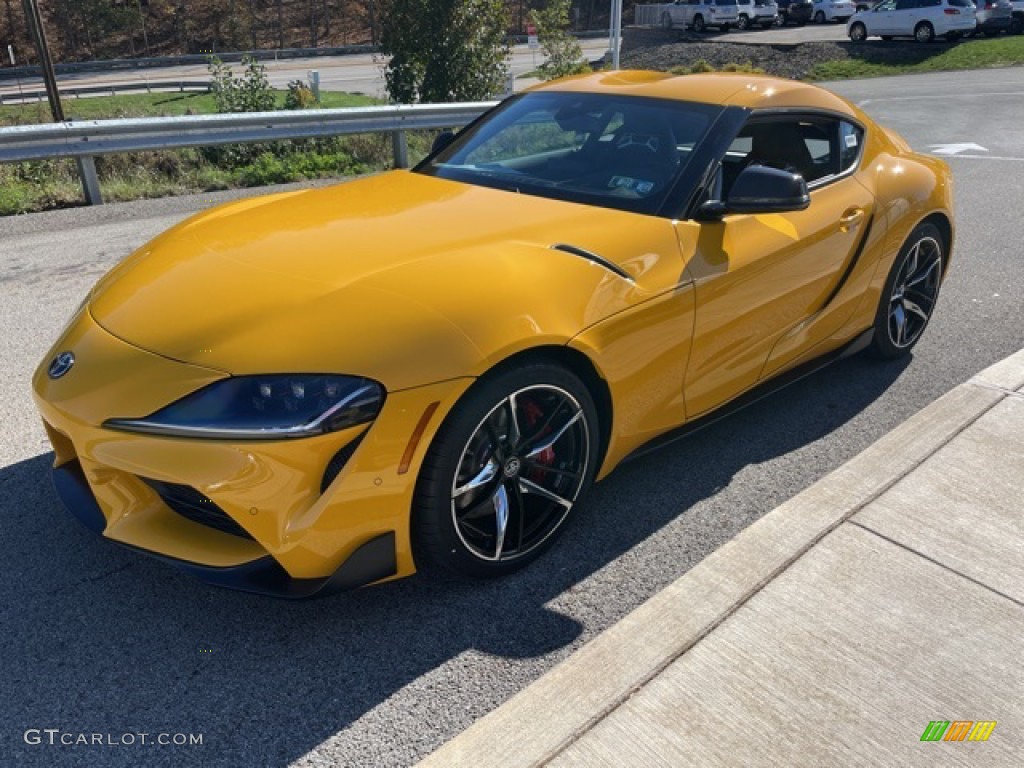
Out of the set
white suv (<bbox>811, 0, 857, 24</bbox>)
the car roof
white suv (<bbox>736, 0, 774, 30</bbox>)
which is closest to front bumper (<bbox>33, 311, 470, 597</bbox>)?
the car roof

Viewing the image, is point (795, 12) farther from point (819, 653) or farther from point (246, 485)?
point (246, 485)

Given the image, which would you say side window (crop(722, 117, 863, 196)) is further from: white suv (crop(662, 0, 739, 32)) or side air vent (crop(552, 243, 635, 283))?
white suv (crop(662, 0, 739, 32))

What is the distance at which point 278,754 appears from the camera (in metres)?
2.29

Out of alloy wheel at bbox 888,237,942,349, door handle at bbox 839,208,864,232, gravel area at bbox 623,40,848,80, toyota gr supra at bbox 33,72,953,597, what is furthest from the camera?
gravel area at bbox 623,40,848,80

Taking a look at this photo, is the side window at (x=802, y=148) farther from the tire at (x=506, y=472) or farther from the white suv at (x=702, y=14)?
the white suv at (x=702, y=14)

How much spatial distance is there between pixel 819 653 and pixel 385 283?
169 cm

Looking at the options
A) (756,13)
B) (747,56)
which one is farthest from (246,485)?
(756,13)

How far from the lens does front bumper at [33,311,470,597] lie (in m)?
2.40

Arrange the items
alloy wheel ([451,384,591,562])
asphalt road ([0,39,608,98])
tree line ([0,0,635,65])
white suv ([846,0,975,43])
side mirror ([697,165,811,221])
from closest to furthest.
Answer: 1. alloy wheel ([451,384,591,562])
2. side mirror ([697,165,811,221])
3. white suv ([846,0,975,43])
4. asphalt road ([0,39,608,98])
5. tree line ([0,0,635,65])

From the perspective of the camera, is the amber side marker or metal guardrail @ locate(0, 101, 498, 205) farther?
metal guardrail @ locate(0, 101, 498, 205)

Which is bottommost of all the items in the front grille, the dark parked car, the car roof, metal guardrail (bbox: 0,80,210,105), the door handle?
metal guardrail (bbox: 0,80,210,105)

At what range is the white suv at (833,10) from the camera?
4050 cm

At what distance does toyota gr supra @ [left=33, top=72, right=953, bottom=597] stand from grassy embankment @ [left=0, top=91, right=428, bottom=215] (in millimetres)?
5276

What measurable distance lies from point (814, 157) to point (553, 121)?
4.04 ft
